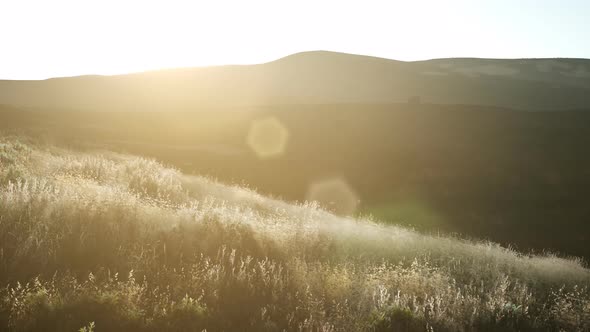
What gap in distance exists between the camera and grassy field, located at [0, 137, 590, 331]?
5.22 meters

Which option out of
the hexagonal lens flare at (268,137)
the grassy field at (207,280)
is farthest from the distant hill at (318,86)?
the grassy field at (207,280)

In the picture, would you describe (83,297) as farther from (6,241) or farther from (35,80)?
(35,80)

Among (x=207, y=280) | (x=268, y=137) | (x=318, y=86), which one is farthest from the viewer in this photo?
(x=318, y=86)

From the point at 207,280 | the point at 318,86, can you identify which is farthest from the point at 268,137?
the point at 318,86

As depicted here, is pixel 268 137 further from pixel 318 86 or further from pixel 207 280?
pixel 318 86

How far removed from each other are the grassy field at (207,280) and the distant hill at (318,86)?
62433 mm

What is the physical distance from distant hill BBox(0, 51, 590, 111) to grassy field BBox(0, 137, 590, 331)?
2458 inches

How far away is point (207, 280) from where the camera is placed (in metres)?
6.23

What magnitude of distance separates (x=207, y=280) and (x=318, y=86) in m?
85.7

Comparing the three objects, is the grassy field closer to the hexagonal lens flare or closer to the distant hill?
the hexagonal lens flare

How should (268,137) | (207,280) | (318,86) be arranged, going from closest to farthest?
(207,280) < (268,137) < (318,86)

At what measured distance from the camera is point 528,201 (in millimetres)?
29547

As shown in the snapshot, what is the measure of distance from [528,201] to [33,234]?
2981cm

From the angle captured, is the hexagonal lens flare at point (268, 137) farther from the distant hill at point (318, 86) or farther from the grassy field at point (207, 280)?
the grassy field at point (207, 280)
